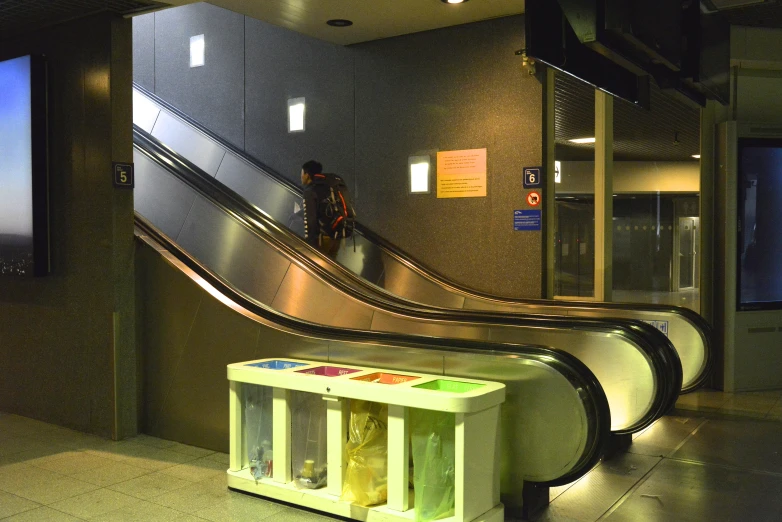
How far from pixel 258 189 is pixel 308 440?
6255 millimetres

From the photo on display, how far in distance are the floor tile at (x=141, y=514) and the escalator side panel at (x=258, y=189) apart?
18.6ft

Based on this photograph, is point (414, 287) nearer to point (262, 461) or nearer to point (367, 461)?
point (262, 461)

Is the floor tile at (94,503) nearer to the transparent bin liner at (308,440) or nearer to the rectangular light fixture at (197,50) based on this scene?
the transparent bin liner at (308,440)

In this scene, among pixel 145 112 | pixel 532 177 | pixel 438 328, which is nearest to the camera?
pixel 438 328

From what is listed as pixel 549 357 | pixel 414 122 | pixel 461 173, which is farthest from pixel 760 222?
pixel 549 357

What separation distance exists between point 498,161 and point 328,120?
2678 mm

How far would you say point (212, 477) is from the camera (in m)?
4.69

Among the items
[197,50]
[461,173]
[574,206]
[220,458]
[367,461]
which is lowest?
[220,458]

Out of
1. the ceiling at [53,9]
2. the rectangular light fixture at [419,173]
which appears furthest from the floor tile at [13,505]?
the rectangular light fixture at [419,173]

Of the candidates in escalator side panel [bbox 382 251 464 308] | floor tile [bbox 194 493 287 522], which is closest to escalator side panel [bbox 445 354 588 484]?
floor tile [bbox 194 493 287 522]

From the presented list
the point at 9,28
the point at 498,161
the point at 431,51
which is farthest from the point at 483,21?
the point at 9,28

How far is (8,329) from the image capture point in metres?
6.47

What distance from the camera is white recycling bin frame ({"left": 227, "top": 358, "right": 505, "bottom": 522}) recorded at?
358 cm

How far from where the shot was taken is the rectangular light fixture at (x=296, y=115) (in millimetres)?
9766
